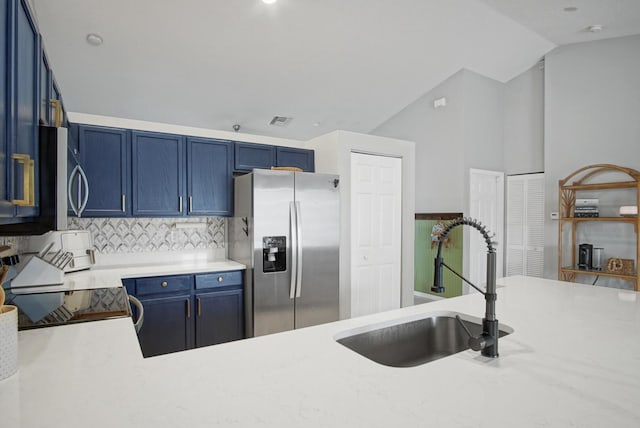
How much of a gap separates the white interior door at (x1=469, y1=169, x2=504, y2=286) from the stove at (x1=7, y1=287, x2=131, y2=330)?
489 centimetres

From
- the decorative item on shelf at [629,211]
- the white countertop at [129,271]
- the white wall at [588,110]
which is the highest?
the white wall at [588,110]

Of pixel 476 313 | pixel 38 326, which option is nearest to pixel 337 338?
pixel 476 313

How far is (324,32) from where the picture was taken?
4.05 m

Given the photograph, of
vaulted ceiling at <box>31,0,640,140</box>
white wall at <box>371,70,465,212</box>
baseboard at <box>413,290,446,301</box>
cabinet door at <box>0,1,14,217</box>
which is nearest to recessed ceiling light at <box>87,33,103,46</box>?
vaulted ceiling at <box>31,0,640,140</box>

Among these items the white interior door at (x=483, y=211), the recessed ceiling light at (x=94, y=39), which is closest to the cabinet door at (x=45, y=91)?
the recessed ceiling light at (x=94, y=39)

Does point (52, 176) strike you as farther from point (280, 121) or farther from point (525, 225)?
point (525, 225)

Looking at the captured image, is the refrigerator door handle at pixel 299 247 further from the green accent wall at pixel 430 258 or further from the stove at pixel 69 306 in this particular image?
the green accent wall at pixel 430 258

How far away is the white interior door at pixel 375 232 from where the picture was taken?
3.76 metres

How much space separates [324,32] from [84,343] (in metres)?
3.83

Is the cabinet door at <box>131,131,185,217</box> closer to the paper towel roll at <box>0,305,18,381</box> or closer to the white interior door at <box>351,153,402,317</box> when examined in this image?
the white interior door at <box>351,153,402,317</box>

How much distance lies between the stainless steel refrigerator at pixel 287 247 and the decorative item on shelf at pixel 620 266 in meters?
3.61

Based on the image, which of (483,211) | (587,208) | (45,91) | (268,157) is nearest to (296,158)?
(268,157)

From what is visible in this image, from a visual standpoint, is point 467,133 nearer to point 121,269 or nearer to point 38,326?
point 121,269

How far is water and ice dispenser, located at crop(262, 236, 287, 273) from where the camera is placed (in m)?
3.12
